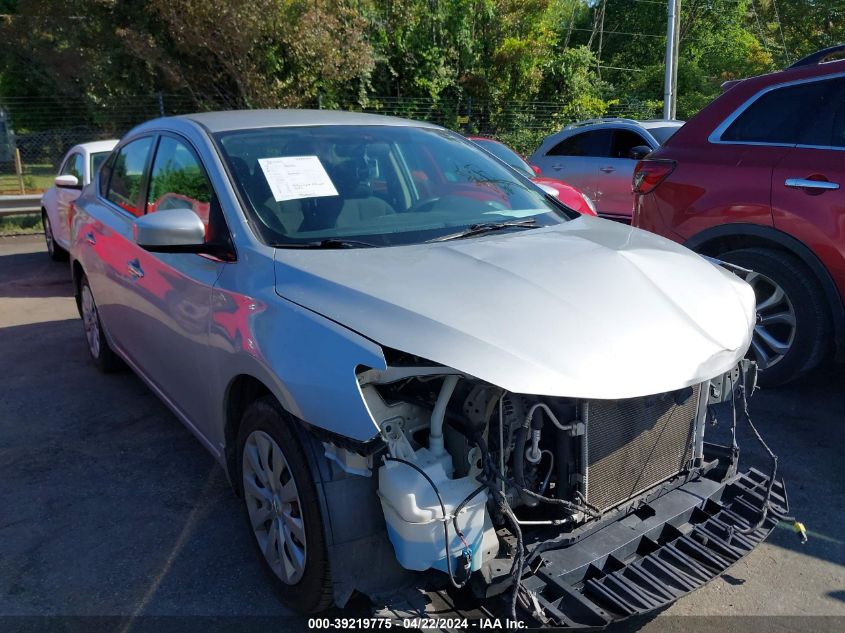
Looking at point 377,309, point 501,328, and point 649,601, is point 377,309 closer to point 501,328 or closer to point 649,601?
point 501,328

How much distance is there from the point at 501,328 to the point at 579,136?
28.7ft

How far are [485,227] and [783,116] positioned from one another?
2600 mm

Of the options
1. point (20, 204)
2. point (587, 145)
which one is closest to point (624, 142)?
point (587, 145)

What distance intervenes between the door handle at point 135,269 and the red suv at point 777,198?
334 centimetres

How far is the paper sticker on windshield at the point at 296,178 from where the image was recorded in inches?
124

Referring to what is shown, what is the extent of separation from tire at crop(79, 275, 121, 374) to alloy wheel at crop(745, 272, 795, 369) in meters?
4.25

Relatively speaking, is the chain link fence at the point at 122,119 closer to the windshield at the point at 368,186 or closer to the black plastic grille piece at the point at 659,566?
the windshield at the point at 368,186

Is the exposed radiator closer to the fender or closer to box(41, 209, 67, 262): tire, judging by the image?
the fender

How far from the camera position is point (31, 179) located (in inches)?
630

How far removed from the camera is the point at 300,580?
2553mm

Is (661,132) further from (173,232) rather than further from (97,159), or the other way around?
(173,232)

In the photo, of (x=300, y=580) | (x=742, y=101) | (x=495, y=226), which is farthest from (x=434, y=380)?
(x=742, y=101)

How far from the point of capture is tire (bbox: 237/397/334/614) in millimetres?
2402

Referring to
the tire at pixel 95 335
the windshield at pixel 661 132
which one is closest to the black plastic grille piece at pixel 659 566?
the tire at pixel 95 335
